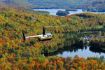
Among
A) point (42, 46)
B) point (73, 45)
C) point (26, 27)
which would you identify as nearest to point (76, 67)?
point (42, 46)

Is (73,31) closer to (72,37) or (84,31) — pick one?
(84,31)

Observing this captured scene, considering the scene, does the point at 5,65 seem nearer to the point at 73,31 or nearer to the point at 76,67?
the point at 76,67

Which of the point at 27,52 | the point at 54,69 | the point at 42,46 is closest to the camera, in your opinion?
the point at 54,69

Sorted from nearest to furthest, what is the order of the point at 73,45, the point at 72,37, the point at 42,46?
the point at 42,46 → the point at 73,45 → the point at 72,37

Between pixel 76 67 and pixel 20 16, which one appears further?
pixel 20 16

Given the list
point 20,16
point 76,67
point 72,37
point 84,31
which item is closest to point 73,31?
point 84,31

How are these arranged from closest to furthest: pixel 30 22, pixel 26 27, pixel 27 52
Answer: pixel 27 52, pixel 26 27, pixel 30 22
